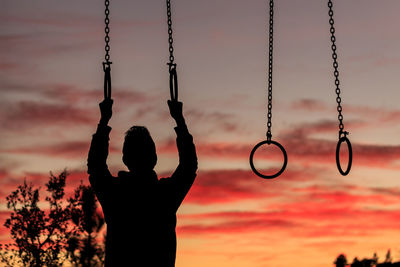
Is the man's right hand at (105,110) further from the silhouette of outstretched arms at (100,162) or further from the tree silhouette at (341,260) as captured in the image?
the tree silhouette at (341,260)

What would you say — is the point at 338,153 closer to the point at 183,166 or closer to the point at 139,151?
the point at 183,166

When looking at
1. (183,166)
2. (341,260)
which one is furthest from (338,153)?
(341,260)

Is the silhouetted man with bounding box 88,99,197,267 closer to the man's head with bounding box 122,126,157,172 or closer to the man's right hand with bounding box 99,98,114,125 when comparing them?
the man's head with bounding box 122,126,157,172

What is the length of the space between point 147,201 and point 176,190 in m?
0.30

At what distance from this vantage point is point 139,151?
23.7 feet

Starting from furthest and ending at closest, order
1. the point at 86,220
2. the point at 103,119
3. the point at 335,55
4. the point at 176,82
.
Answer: the point at 86,220 < the point at 335,55 < the point at 176,82 < the point at 103,119

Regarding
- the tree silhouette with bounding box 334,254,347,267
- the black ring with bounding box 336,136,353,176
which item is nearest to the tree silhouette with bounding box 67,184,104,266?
the tree silhouette with bounding box 334,254,347,267

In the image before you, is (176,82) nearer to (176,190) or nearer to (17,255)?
(176,190)

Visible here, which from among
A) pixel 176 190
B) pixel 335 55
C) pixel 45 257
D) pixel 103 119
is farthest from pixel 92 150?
pixel 45 257

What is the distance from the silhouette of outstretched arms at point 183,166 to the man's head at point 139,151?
270 mm

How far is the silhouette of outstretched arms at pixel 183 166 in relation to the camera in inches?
288

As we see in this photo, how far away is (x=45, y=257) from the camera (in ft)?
103

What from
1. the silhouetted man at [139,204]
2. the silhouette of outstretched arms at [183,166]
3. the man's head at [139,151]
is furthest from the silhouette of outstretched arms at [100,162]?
the silhouette of outstretched arms at [183,166]

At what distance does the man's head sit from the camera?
7.23m
